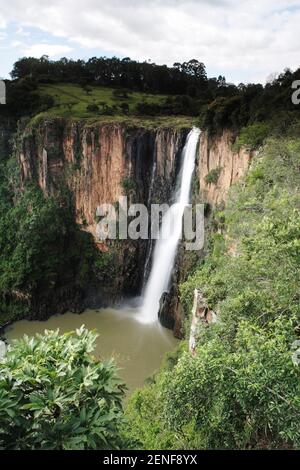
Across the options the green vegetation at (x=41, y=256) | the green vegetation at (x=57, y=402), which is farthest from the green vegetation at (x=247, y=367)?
the green vegetation at (x=41, y=256)

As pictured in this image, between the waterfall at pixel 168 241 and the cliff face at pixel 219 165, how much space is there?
0.78 metres

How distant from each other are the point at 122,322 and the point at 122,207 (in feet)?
17.5

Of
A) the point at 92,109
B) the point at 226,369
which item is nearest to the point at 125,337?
the point at 226,369

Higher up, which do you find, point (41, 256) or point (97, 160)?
point (97, 160)

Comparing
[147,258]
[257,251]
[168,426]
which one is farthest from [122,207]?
[168,426]

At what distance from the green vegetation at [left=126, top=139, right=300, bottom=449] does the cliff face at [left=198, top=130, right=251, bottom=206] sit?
6071 mm

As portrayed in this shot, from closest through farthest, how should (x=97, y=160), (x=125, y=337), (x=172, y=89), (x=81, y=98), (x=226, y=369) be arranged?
(x=226, y=369), (x=125, y=337), (x=97, y=160), (x=81, y=98), (x=172, y=89)

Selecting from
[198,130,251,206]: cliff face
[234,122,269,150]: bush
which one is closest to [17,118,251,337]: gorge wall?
[198,130,251,206]: cliff face

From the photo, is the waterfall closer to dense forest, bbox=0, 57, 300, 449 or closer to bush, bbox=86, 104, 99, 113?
dense forest, bbox=0, 57, 300, 449

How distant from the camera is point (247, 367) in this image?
179 inches

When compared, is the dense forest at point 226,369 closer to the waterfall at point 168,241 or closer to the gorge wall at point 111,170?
the waterfall at point 168,241

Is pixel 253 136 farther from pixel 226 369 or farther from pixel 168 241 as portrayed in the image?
pixel 226 369

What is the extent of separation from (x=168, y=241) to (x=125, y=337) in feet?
14.9
